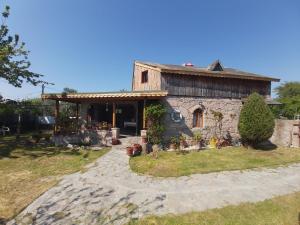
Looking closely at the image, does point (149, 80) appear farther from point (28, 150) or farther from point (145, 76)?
point (28, 150)

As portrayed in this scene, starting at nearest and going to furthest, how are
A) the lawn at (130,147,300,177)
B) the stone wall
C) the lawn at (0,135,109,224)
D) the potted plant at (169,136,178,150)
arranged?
1. the lawn at (0,135,109,224)
2. the lawn at (130,147,300,177)
3. the potted plant at (169,136,178,150)
4. the stone wall

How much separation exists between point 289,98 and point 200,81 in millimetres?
34086

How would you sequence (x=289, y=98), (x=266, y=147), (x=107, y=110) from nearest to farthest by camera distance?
1. (x=266, y=147)
2. (x=107, y=110)
3. (x=289, y=98)

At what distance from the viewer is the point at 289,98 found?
151ft

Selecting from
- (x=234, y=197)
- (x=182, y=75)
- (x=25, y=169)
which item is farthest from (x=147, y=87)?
(x=234, y=197)

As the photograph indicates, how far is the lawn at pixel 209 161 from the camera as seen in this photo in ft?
42.5

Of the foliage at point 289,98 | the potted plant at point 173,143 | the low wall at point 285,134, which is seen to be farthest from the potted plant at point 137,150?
the foliage at point 289,98

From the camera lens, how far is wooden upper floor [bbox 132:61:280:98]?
18672mm

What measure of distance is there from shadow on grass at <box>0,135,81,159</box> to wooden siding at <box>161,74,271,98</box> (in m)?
8.21

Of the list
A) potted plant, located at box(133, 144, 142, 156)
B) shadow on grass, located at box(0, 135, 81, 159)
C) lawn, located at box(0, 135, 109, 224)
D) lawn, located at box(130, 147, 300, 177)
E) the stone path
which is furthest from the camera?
shadow on grass, located at box(0, 135, 81, 159)

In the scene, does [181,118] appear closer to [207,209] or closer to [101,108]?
[101,108]

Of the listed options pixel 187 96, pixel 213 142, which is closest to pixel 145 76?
pixel 187 96

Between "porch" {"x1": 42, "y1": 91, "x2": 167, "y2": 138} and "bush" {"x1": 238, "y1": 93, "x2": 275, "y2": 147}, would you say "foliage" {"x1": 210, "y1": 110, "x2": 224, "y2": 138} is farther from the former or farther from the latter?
"porch" {"x1": 42, "y1": 91, "x2": 167, "y2": 138}

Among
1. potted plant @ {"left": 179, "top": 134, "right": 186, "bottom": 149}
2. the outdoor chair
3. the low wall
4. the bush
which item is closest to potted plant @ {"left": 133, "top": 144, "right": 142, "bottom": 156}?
potted plant @ {"left": 179, "top": 134, "right": 186, "bottom": 149}
